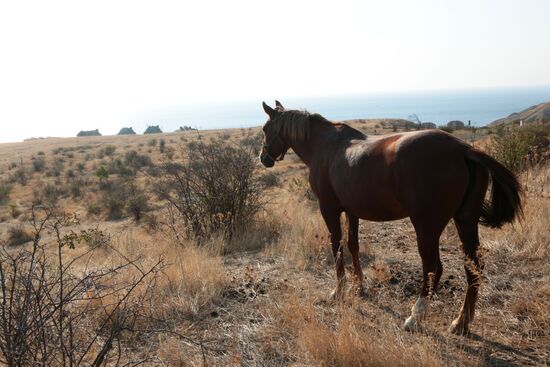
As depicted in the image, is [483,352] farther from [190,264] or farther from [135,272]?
[135,272]

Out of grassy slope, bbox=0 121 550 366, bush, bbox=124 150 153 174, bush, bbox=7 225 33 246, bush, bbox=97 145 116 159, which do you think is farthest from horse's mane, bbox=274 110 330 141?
bush, bbox=97 145 116 159

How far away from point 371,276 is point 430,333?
168 centimetres

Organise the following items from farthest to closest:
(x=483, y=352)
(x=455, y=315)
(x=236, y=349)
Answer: (x=455, y=315) → (x=236, y=349) → (x=483, y=352)

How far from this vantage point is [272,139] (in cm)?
610

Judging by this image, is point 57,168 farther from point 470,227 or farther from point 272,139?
point 470,227

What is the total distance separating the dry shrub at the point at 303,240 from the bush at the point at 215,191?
798 mm

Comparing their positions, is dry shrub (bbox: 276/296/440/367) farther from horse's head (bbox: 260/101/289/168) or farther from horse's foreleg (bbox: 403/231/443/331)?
horse's head (bbox: 260/101/289/168)

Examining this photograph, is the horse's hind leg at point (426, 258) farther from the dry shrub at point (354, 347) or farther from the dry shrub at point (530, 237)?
the dry shrub at point (530, 237)

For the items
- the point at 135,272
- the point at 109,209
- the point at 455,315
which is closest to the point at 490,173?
the point at 455,315

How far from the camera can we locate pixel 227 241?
25.1ft

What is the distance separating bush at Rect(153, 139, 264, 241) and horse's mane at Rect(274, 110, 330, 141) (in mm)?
2663

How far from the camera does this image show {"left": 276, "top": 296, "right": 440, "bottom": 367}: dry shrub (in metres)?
3.06

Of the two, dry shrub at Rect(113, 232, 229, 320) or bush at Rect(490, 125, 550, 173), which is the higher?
bush at Rect(490, 125, 550, 173)

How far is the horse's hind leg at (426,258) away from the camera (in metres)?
3.78
